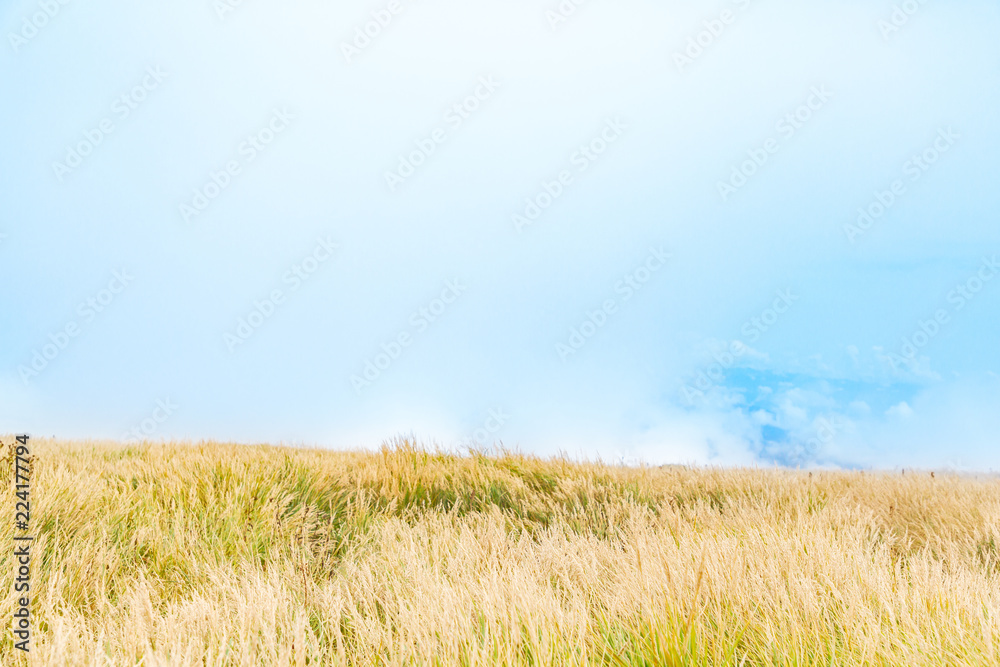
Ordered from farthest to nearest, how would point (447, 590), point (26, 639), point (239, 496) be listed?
1. point (239, 496)
2. point (26, 639)
3. point (447, 590)

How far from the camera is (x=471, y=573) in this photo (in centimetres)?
327

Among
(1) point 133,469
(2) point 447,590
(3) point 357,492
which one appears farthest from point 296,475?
(2) point 447,590

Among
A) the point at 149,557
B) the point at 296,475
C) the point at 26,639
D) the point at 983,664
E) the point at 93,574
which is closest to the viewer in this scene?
the point at 983,664

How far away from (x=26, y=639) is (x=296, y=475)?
3.18 m

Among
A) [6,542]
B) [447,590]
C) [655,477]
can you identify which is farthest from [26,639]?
[655,477]

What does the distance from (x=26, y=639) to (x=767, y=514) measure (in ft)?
15.7

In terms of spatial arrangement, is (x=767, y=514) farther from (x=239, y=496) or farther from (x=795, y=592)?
(x=239, y=496)

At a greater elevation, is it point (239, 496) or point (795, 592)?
point (239, 496)

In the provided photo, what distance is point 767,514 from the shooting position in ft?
17.1

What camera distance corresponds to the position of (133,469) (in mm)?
6043

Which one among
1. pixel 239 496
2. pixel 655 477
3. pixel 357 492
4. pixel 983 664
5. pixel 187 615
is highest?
pixel 655 477

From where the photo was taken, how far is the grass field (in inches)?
92.2

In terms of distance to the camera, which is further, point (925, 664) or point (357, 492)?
point (357, 492)

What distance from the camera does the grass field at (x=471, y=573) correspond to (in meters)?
2.34
